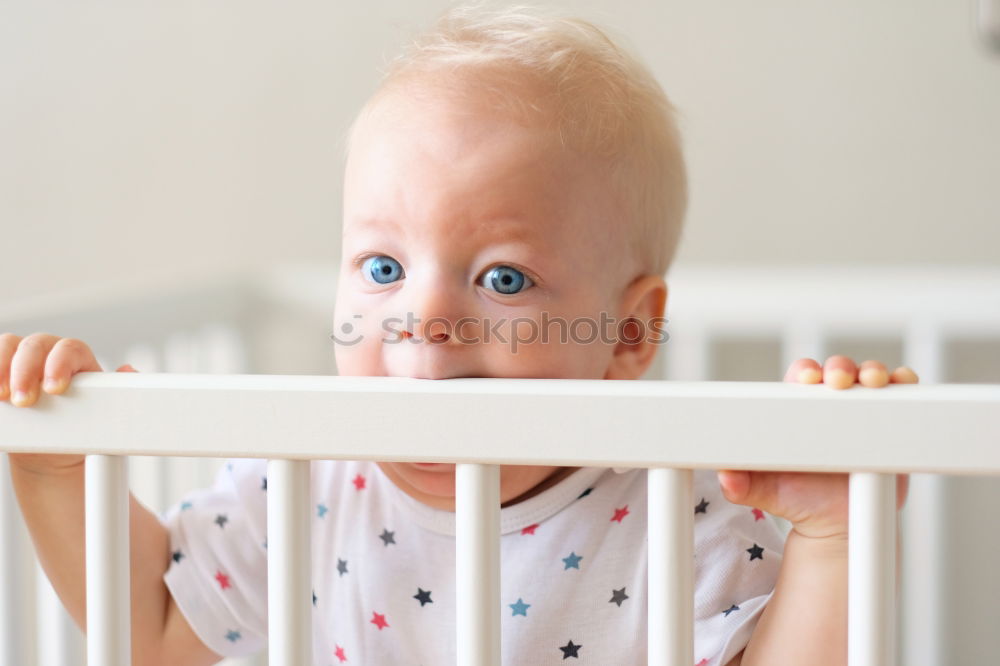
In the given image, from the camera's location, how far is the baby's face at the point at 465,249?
0.69 meters

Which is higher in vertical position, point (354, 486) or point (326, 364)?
point (326, 364)

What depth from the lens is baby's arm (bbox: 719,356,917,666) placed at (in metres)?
0.54

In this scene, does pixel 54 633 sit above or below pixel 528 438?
below

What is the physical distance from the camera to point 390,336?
70cm

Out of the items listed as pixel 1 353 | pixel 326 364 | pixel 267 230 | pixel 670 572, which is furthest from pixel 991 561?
pixel 1 353

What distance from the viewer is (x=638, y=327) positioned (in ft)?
2.66

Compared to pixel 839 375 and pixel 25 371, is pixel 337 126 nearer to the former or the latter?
pixel 25 371

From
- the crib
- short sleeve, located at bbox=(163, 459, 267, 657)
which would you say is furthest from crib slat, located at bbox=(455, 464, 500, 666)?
short sleeve, located at bbox=(163, 459, 267, 657)

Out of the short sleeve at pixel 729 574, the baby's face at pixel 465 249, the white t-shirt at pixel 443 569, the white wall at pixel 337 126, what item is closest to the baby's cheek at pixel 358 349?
the baby's face at pixel 465 249

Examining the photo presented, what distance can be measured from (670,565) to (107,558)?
0.25m

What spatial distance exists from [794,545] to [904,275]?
89 cm

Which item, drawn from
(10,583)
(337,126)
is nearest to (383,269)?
(10,583)

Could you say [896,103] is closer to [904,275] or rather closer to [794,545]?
[904,275]

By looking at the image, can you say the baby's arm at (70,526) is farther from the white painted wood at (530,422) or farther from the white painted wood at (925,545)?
the white painted wood at (925,545)
